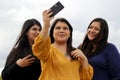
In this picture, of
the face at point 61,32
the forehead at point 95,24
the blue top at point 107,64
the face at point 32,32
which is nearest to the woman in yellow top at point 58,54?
the face at point 61,32

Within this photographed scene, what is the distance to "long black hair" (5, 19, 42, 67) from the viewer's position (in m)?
6.89

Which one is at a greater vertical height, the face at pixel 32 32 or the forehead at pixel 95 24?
the face at pixel 32 32

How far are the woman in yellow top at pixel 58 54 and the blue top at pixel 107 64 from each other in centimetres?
94

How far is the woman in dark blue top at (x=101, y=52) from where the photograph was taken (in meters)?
6.81

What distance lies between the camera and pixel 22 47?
6965mm

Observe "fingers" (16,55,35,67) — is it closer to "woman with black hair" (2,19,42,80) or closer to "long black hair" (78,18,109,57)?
"woman with black hair" (2,19,42,80)

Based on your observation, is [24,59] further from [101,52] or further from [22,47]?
[101,52]

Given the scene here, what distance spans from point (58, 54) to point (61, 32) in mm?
292

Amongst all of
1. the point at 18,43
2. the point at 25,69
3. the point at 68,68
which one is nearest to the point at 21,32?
the point at 18,43

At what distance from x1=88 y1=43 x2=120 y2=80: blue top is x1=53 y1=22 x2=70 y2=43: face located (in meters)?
1.25

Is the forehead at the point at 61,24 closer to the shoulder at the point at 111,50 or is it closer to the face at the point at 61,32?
the face at the point at 61,32

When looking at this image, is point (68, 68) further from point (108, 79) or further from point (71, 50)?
point (108, 79)

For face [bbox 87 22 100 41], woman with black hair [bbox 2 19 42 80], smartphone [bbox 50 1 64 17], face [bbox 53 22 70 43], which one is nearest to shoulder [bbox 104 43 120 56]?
face [bbox 87 22 100 41]

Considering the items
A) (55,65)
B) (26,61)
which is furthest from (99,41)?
(55,65)
